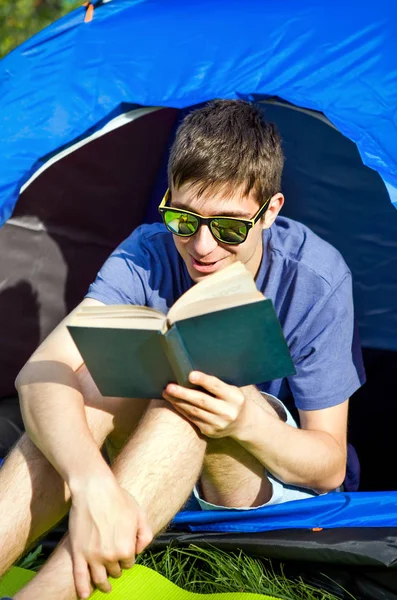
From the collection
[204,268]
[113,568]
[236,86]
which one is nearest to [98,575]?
[113,568]

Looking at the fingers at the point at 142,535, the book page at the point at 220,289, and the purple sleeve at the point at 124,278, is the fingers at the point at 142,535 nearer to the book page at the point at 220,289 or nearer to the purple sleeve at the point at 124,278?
the book page at the point at 220,289

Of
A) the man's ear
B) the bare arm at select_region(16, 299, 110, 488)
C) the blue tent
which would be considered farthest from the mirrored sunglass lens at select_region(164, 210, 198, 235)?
the blue tent

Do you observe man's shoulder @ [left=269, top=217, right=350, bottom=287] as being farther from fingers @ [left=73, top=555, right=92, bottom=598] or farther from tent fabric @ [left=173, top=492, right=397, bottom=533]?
fingers @ [left=73, top=555, right=92, bottom=598]

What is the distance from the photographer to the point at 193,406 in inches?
51.3

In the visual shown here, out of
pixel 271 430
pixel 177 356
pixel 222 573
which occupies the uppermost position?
pixel 177 356

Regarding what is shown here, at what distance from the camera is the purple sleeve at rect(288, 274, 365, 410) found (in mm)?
1574

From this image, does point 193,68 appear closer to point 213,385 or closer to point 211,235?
point 211,235

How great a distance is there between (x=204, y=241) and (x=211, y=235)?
0.02 m

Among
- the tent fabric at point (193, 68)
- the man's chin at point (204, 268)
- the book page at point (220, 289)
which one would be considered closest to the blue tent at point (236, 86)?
the tent fabric at point (193, 68)

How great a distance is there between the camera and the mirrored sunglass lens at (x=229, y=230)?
1495mm

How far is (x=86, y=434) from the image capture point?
1328 millimetres

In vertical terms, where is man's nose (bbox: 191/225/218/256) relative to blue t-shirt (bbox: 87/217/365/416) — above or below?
above

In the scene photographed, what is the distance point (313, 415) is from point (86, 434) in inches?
17.8

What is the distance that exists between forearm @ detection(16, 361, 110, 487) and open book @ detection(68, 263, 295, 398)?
9cm
